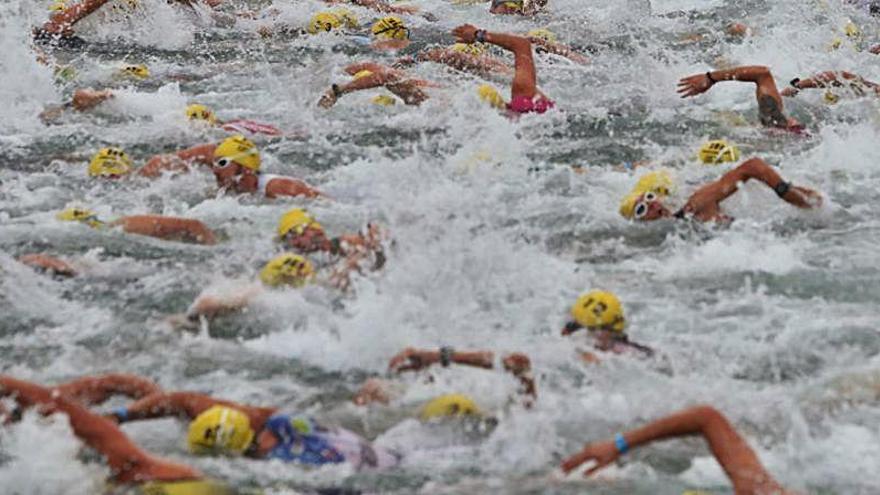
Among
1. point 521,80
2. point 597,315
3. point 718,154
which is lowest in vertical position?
point 718,154

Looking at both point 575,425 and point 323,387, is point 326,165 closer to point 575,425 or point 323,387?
point 323,387

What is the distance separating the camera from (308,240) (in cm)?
939

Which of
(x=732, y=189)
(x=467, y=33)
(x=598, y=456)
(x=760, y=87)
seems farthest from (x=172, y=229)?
(x=760, y=87)

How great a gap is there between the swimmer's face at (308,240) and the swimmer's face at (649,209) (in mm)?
2501

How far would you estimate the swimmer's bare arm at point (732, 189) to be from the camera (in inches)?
394

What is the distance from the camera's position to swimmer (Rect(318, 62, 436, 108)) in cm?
1316

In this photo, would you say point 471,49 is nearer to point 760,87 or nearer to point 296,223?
point 760,87

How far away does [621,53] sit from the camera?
1728 centimetres

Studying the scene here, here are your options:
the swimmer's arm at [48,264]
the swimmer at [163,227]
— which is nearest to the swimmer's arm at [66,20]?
the swimmer at [163,227]

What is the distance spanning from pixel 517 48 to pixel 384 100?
2.12 metres

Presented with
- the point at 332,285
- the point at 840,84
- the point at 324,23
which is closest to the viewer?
the point at 332,285

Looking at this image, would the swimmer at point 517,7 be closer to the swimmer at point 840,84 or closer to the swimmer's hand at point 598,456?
the swimmer at point 840,84

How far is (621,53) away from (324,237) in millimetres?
8718

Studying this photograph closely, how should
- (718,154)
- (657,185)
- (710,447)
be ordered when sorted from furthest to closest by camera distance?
1. (718,154)
2. (657,185)
3. (710,447)
